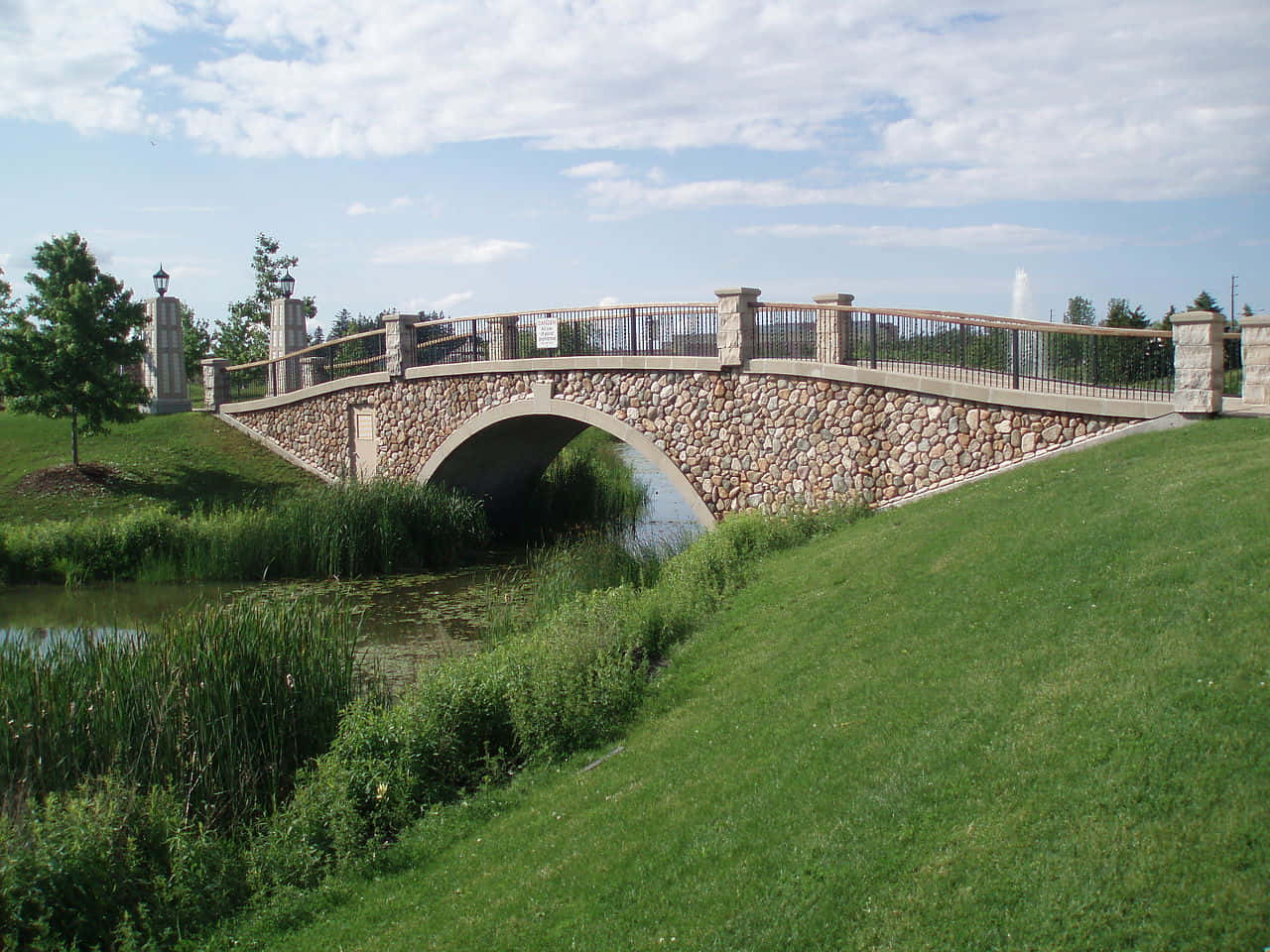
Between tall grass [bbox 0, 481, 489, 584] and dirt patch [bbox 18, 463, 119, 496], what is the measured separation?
2.27 meters

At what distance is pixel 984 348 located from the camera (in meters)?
13.0

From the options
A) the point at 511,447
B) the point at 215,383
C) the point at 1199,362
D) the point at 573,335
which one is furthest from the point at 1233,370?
the point at 215,383

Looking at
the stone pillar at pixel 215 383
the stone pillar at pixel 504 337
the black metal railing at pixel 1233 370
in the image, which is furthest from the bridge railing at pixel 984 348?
the stone pillar at pixel 215 383

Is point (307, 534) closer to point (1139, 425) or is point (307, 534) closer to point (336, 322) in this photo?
point (1139, 425)

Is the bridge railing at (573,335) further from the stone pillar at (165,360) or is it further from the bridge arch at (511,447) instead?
the stone pillar at (165,360)

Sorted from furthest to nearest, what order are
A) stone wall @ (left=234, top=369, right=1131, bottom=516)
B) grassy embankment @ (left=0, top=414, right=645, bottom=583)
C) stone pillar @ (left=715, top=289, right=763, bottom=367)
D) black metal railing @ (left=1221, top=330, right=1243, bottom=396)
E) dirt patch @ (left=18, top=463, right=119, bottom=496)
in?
dirt patch @ (left=18, top=463, right=119, bottom=496), grassy embankment @ (left=0, top=414, right=645, bottom=583), stone pillar @ (left=715, top=289, right=763, bottom=367), black metal railing @ (left=1221, top=330, right=1243, bottom=396), stone wall @ (left=234, top=369, right=1131, bottom=516)

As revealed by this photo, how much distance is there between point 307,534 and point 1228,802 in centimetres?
1477

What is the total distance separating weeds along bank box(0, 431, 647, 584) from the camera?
16.5m

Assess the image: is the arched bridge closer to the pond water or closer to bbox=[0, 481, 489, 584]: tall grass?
the pond water

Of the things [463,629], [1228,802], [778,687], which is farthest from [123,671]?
[1228,802]

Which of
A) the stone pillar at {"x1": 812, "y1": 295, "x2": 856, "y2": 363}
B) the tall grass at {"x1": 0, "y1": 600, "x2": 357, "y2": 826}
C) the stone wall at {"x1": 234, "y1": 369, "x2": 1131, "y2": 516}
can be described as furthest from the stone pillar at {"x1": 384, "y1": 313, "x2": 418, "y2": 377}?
the tall grass at {"x1": 0, "y1": 600, "x2": 357, "y2": 826}

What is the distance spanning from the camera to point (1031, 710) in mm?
5391

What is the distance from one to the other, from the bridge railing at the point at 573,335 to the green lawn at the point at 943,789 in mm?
8346

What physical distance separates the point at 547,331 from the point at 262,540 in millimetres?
5804
